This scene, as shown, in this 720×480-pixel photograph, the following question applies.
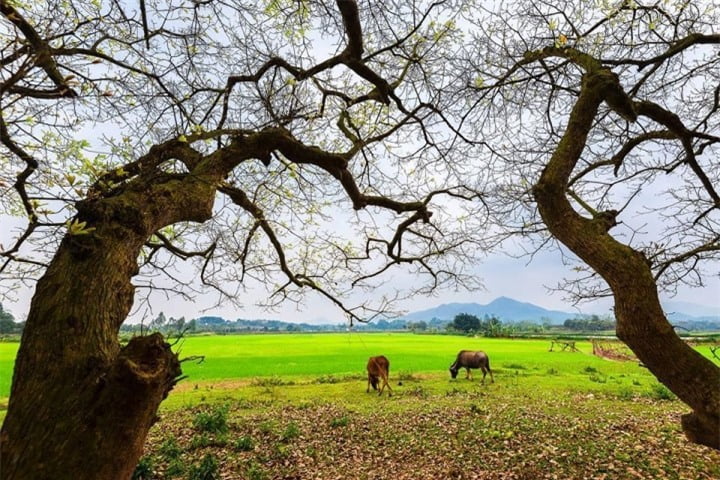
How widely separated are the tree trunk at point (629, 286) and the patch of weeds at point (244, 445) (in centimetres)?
625

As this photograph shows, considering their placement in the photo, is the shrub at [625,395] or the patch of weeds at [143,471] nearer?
the patch of weeds at [143,471]

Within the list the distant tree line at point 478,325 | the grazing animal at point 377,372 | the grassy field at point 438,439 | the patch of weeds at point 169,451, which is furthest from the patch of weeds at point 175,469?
the distant tree line at point 478,325

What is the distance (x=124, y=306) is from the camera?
2.70 m

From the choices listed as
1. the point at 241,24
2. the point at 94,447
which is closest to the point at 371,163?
the point at 241,24

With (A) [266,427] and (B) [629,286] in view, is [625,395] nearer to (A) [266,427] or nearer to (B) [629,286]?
(A) [266,427]

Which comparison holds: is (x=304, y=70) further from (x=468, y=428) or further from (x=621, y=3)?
(x=468, y=428)

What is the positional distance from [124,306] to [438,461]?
17.9ft

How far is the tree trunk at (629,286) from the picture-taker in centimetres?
300

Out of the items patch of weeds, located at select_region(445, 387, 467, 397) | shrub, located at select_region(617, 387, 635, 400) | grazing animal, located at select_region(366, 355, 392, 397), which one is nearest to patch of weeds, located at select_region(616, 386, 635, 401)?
shrub, located at select_region(617, 387, 635, 400)

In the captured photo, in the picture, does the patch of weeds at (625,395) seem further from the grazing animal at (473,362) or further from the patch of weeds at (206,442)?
the patch of weeds at (206,442)

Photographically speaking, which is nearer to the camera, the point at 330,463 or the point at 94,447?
the point at 94,447

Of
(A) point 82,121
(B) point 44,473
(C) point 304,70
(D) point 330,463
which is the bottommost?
(D) point 330,463

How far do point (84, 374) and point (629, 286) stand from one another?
4013 millimetres

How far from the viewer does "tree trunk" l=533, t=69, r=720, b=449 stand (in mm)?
2996
